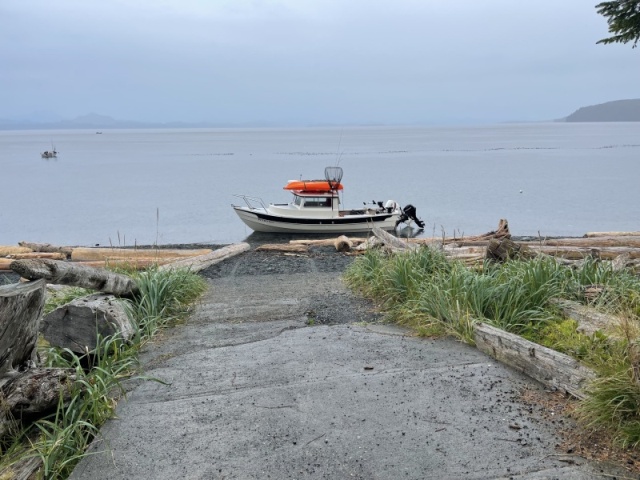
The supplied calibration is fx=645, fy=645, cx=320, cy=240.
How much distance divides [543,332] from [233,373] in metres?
2.80

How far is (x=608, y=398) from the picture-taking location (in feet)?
13.6

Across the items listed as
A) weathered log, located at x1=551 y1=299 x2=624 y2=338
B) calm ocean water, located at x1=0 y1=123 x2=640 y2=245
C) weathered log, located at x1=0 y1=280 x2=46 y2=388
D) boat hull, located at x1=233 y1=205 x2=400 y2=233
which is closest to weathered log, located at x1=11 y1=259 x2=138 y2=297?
weathered log, located at x1=0 y1=280 x2=46 y2=388

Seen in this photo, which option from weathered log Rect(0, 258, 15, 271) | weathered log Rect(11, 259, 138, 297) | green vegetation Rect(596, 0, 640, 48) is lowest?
weathered log Rect(0, 258, 15, 271)

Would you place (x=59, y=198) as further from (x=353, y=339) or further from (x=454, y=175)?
(x=353, y=339)

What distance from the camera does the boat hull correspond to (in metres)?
25.1

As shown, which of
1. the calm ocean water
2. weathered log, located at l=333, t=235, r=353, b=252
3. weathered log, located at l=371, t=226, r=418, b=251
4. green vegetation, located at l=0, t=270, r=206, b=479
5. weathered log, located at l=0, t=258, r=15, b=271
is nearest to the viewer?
green vegetation, located at l=0, t=270, r=206, b=479

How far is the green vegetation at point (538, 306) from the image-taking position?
4.10 m

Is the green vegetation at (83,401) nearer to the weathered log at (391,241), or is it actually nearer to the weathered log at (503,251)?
the weathered log at (503,251)

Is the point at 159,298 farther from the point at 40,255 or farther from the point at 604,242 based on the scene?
the point at 604,242

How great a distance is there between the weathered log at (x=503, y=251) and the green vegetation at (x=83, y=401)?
4041 mm

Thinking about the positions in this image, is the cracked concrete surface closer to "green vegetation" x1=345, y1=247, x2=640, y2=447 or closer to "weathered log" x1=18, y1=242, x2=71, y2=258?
"green vegetation" x1=345, y1=247, x2=640, y2=447

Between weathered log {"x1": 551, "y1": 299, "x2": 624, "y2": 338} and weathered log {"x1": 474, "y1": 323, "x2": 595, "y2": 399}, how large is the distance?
0.47 m

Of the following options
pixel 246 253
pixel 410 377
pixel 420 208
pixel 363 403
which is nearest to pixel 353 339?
pixel 410 377

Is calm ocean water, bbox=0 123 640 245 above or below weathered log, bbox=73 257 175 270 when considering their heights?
below
